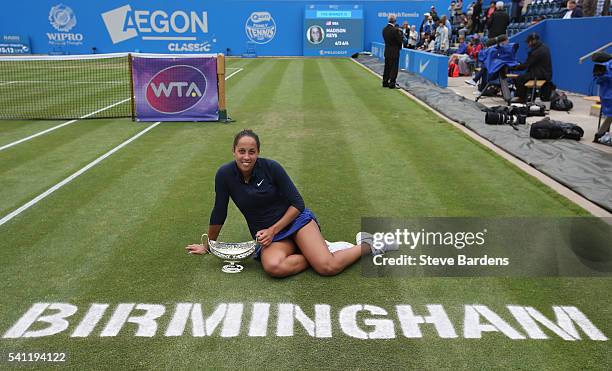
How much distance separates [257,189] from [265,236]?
1.56 ft

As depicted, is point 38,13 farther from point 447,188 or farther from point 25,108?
point 447,188

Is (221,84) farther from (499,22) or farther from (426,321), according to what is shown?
(499,22)

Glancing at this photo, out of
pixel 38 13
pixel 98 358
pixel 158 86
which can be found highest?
pixel 38 13

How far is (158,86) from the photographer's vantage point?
46.6ft

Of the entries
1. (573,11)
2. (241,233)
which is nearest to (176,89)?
(241,233)

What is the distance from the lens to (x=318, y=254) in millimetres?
5547

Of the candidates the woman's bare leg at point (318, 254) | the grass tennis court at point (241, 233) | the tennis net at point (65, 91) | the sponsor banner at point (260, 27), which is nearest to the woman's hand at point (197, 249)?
the grass tennis court at point (241, 233)

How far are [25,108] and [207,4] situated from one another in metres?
25.5

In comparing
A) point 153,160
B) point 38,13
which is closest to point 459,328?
point 153,160

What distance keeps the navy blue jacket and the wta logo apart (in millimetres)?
9079

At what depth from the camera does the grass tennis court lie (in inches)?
170

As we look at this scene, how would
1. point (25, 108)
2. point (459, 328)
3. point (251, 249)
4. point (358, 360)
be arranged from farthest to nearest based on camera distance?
1. point (25, 108)
2. point (251, 249)
3. point (459, 328)
4. point (358, 360)

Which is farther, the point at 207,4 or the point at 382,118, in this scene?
the point at 207,4

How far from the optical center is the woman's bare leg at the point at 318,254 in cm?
554
